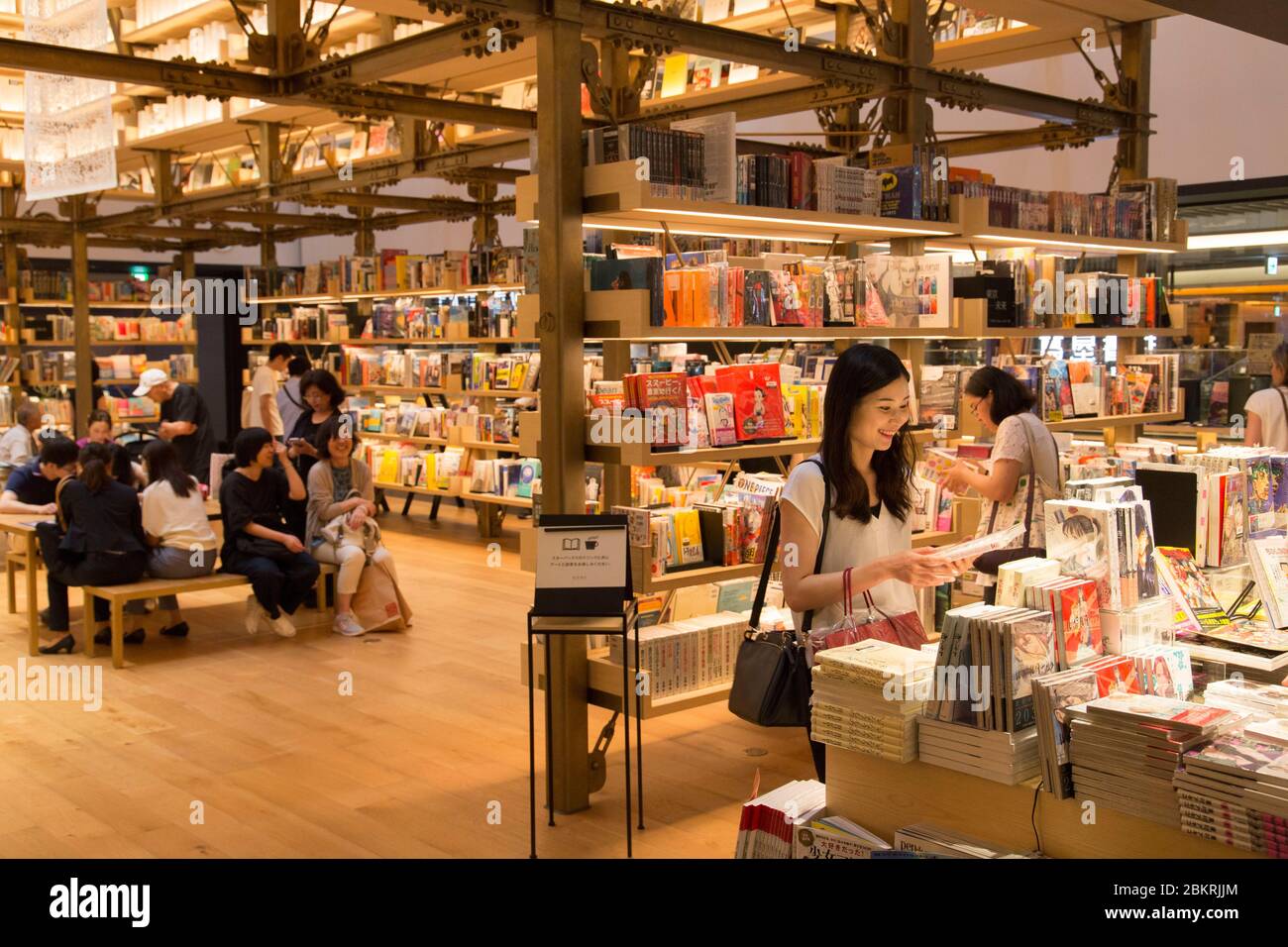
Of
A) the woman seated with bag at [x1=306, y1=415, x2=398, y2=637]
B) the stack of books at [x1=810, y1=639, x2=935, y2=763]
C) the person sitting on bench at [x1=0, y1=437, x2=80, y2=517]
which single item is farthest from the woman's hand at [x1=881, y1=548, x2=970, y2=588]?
the person sitting on bench at [x1=0, y1=437, x2=80, y2=517]

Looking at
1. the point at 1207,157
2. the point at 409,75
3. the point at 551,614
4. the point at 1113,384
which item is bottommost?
the point at 551,614

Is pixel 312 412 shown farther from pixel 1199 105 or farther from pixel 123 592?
pixel 1199 105

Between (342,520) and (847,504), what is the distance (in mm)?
5205

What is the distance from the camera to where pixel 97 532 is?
283 inches

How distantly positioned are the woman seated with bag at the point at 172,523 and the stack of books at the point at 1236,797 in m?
6.29

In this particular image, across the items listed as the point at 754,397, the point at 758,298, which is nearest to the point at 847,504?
the point at 754,397

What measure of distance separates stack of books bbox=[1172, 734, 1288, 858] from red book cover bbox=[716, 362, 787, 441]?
2.91 metres

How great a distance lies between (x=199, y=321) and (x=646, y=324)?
603 inches

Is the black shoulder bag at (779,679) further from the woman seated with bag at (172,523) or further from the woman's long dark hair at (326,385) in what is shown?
the woman's long dark hair at (326,385)

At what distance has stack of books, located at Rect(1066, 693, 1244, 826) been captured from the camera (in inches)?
102

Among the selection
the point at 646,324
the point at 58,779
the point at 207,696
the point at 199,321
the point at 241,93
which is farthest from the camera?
the point at 199,321

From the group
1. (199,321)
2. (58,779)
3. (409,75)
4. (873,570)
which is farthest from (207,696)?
(199,321)

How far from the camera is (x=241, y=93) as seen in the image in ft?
24.1
